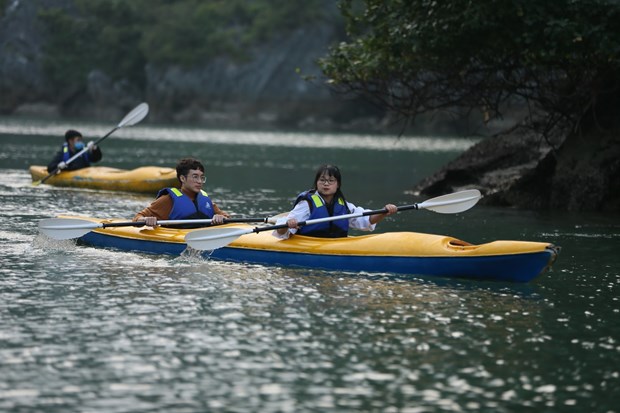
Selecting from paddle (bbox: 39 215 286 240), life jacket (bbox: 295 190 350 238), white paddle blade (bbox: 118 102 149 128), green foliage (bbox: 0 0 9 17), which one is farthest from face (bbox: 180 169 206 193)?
green foliage (bbox: 0 0 9 17)

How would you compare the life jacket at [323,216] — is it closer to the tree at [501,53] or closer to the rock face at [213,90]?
the tree at [501,53]

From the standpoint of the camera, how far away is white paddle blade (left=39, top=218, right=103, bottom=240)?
10951 mm

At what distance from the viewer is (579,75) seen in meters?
16.4

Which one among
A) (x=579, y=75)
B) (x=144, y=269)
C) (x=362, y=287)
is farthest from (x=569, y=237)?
(x=144, y=269)

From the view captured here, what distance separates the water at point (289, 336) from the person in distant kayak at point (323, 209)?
535 millimetres

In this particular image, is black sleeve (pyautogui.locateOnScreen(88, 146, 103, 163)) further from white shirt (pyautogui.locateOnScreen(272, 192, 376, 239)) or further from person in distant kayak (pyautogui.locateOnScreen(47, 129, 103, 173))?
white shirt (pyautogui.locateOnScreen(272, 192, 376, 239))

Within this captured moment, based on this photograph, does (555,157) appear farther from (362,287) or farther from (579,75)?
(362,287)

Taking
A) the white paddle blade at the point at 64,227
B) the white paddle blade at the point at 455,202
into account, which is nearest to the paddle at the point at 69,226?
the white paddle blade at the point at 64,227

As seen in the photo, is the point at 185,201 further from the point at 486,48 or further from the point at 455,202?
the point at 486,48

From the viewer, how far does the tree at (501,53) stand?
14312 mm

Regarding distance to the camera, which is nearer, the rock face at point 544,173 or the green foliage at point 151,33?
the rock face at point 544,173

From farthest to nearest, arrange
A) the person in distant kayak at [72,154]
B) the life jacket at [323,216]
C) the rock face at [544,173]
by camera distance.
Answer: the person in distant kayak at [72,154] < the rock face at [544,173] < the life jacket at [323,216]

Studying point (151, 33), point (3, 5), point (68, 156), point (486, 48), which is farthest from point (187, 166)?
point (3, 5)

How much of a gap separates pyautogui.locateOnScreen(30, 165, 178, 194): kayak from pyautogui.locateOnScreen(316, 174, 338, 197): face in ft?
28.6
